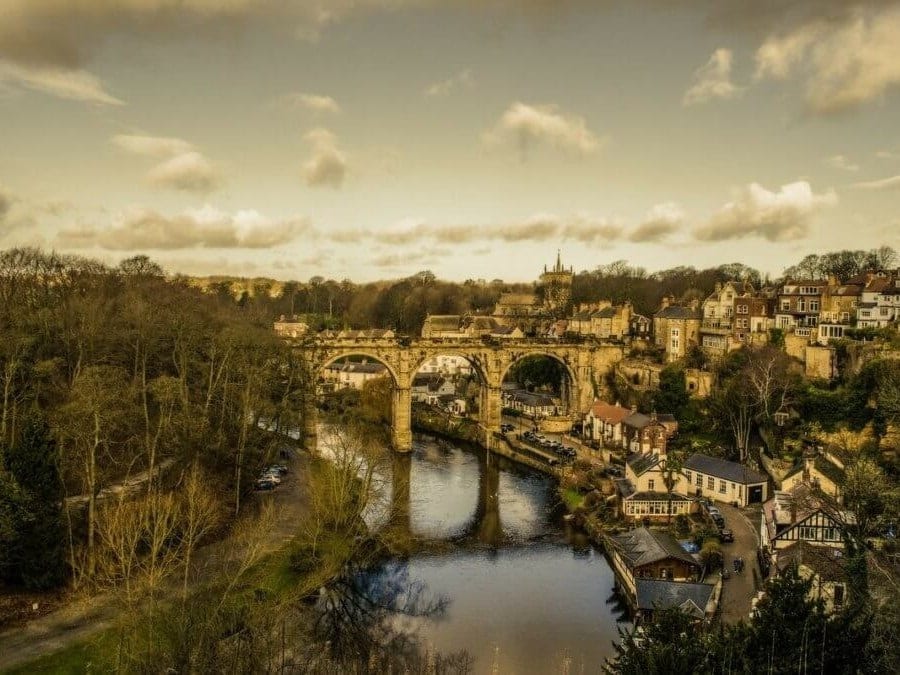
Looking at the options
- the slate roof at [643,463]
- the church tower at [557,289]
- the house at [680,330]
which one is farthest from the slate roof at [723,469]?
the church tower at [557,289]

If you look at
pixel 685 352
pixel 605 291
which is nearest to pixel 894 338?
pixel 685 352

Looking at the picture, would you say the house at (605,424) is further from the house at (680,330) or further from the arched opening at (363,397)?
the arched opening at (363,397)

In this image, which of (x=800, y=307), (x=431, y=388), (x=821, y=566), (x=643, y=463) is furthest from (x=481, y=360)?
(x=821, y=566)

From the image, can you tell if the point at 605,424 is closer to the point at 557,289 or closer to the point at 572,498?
the point at 572,498

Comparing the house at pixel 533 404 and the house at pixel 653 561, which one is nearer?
the house at pixel 653 561

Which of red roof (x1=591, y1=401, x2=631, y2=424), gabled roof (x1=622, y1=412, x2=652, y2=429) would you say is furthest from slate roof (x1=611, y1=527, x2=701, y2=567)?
red roof (x1=591, y1=401, x2=631, y2=424)

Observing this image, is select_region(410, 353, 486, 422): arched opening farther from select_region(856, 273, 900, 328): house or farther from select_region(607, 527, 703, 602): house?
select_region(607, 527, 703, 602): house
